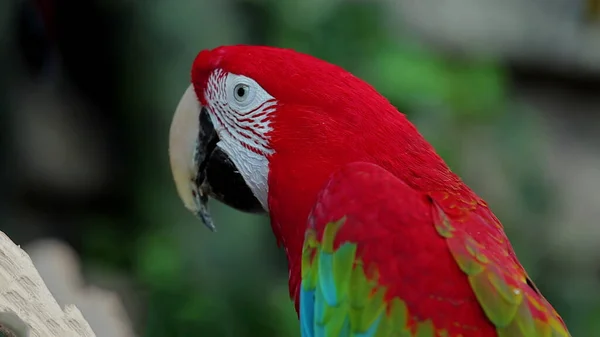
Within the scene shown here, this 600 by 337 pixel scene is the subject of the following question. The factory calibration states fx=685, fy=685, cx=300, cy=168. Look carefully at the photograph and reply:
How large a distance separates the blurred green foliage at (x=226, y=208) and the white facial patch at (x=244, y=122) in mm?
674

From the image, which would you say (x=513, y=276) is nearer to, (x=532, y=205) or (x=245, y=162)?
(x=245, y=162)

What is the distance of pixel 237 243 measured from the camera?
1.71m

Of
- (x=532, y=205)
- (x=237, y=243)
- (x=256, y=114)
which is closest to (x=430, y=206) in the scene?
(x=256, y=114)

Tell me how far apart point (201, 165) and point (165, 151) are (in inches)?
37.6

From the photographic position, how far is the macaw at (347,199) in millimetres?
801

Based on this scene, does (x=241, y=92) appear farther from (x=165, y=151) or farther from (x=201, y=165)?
(x=165, y=151)

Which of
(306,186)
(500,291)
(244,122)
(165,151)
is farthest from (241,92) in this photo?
(165,151)

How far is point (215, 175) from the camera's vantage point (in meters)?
1.06

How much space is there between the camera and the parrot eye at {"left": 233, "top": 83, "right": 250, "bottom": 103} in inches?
39.8

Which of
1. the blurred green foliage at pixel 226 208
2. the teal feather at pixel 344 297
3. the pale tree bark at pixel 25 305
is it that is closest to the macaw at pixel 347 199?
the teal feather at pixel 344 297

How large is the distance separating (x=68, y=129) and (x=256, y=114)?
1.68m

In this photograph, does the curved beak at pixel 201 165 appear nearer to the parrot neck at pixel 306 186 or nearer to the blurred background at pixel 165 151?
the parrot neck at pixel 306 186

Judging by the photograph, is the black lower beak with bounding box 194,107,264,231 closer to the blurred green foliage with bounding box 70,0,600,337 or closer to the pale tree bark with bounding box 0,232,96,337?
the pale tree bark with bounding box 0,232,96,337

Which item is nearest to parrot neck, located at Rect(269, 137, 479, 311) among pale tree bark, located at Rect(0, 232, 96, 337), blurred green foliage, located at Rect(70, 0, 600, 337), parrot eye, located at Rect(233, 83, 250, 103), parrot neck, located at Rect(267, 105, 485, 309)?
parrot neck, located at Rect(267, 105, 485, 309)
